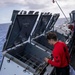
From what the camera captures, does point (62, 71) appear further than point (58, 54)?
Yes

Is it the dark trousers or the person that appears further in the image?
the dark trousers

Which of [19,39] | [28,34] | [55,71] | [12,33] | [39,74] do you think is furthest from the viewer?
[28,34]

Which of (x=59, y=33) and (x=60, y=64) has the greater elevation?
(x=60, y=64)

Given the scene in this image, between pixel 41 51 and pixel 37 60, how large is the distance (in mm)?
279

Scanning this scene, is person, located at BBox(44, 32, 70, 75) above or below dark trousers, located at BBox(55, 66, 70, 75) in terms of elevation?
above

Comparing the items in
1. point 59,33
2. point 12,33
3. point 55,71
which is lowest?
point 59,33

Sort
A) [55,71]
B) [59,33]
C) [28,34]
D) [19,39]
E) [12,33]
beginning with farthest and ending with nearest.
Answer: [59,33] → [28,34] → [19,39] → [12,33] → [55,71]

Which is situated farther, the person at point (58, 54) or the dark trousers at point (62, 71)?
the dark trousers at point (62, 71)

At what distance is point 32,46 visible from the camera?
19.6ft

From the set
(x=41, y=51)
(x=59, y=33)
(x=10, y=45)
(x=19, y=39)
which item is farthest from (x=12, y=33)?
(x=59, y=33)

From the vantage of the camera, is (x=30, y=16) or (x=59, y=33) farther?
(x=59, y=33)

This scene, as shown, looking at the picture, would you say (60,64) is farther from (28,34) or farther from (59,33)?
(59,33)

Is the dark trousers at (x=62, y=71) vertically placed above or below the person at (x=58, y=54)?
below

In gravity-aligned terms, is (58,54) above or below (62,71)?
above
